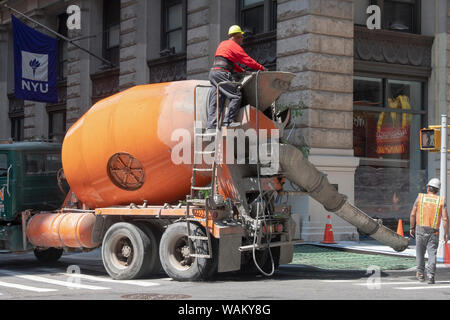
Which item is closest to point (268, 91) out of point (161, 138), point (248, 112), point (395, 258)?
point (248, 112)

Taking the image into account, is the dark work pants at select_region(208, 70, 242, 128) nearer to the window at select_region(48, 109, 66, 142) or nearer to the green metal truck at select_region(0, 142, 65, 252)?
the green metal truck at select_region(0, 142, 65, 252)

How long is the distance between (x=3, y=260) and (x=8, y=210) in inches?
109

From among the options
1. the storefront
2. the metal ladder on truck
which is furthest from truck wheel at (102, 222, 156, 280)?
the storefront

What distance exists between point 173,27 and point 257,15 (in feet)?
15.6

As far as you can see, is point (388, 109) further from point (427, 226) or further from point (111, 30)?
point (111, 30)

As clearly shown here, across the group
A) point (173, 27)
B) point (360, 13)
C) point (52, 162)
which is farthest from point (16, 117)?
point (52, 162)

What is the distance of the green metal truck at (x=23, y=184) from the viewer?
15.0 m

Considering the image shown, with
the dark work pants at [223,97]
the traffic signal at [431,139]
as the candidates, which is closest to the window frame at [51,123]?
the traffic signal at [431,139]

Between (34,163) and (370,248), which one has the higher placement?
(34,163)

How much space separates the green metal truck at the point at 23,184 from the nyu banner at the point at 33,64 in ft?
38.2

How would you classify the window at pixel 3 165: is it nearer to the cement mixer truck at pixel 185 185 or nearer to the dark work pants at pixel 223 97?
the cement mixer truck at pixel 185 185

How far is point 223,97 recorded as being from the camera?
1236 centimetres

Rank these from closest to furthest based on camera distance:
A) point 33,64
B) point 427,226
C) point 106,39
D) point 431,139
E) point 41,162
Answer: point 427,226, point 41,162, point 431,139, point 33,64, point 106,39
